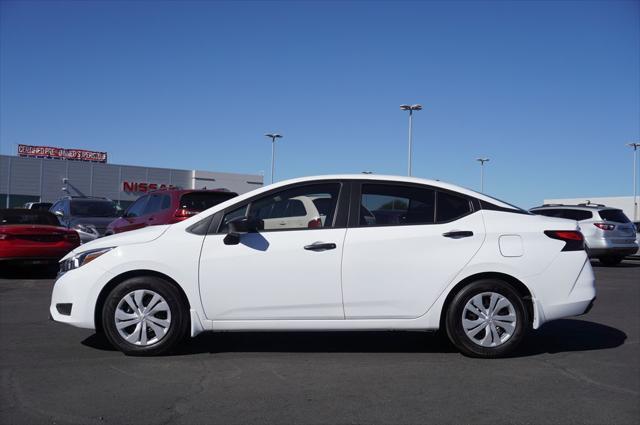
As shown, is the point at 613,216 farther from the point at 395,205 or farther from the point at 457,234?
the point at 395,205

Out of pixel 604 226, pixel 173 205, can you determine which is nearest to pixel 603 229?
pixel 604 226

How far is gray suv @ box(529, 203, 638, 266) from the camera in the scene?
16.8 meters

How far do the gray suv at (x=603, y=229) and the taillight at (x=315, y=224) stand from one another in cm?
1296

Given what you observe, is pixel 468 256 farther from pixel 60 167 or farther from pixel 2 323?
pixel 60 167

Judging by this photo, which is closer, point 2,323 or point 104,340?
point 104,340

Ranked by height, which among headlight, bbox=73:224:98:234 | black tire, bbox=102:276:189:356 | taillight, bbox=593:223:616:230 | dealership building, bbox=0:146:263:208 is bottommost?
black tire, bbox=102:276:189:356

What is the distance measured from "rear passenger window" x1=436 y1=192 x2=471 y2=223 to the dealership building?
138ft

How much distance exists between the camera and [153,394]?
443cm

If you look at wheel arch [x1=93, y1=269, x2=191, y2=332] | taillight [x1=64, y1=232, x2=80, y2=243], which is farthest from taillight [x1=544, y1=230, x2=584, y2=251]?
taillight [x1=64, y1=232, x2=80, y2=243]

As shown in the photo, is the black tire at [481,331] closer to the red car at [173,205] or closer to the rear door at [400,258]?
the rear door at [400,258]

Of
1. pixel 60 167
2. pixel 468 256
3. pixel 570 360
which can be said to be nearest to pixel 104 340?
pixel 468 256

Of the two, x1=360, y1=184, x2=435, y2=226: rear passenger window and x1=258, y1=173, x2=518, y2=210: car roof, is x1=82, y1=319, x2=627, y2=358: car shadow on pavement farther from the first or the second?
x1=258, y1=173, x2=518, y2=210: car roof

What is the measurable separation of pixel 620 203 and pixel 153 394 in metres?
65.0

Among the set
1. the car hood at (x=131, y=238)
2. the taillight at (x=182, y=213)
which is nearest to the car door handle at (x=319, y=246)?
the car hood at (x=131, y=238)
